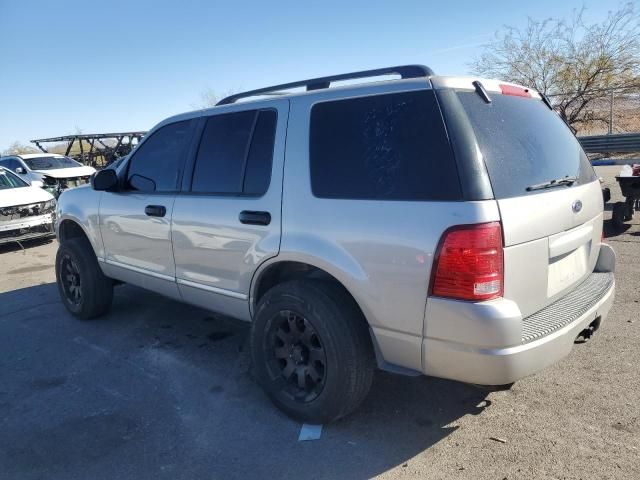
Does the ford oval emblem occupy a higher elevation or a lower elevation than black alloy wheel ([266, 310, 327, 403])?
higher

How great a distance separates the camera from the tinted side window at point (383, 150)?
2.41 meters

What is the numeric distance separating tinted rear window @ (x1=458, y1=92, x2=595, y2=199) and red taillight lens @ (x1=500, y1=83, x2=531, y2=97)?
0.10 ft

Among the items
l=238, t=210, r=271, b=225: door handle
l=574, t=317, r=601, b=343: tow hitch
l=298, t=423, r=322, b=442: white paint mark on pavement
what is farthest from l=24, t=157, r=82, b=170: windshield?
l=574, t=317, r=601, b=343: tow hitch

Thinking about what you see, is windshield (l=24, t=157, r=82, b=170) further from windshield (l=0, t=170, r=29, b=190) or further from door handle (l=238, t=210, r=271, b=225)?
door handle (l=238, t=210, r=271, b=225)

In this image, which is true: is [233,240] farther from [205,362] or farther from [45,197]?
[45,197]

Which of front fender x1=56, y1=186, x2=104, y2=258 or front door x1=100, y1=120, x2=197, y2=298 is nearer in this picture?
front door x1=100, y1=120, x2=197, y2=298

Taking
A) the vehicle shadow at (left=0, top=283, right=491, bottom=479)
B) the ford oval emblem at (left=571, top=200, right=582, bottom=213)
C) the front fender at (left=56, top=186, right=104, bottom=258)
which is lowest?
the vehicle shadow at (left=0, top=283, right=491, bottom=479)

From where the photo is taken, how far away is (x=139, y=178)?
4242mm

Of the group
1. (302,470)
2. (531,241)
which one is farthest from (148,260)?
(531,241)

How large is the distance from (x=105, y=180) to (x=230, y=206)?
1.52m

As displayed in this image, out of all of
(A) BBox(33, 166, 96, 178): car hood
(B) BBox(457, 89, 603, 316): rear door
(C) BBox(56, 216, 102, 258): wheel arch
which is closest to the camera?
(B) BBox(457, 89, 603, 316): rear door

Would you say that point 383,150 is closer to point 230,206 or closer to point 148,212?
point 230,206

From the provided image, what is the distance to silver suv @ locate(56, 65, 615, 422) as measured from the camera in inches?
92.2

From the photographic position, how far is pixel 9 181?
10.1 m
